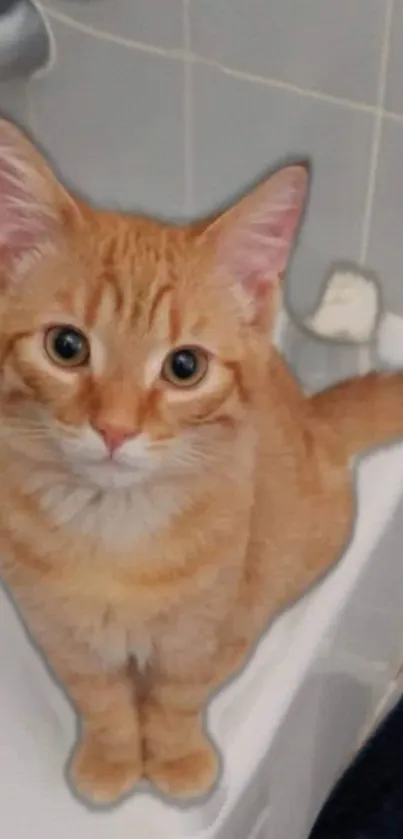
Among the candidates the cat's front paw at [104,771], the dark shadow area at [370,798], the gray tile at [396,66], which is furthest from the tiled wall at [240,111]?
the dark shadow area at [370,798]

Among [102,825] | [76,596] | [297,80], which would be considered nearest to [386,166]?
[297,80]

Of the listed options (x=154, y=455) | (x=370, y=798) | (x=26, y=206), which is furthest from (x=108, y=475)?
(x=370, y=798)

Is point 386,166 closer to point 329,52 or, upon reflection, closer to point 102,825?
point 329,52

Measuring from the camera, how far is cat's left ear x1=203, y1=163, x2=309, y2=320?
0.52 meters

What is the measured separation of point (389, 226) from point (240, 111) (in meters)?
0.11

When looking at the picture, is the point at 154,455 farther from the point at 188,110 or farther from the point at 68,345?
the point at 188,110

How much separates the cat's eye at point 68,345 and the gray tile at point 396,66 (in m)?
0.24

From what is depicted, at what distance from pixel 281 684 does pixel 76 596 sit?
0.45 ft

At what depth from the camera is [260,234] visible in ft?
1.71

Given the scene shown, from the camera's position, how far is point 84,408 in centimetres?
53

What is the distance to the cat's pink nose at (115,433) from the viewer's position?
20.5 inches

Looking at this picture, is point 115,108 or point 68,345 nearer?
point 68,345

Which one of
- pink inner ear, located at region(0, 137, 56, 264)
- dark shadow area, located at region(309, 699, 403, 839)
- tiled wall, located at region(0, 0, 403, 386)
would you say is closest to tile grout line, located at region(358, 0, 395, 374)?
tiled wall, located at region(0, 0, 403, 386)

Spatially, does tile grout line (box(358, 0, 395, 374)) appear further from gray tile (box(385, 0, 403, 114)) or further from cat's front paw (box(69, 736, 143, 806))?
cat's front paw (box(69, 736, 143, 806))
